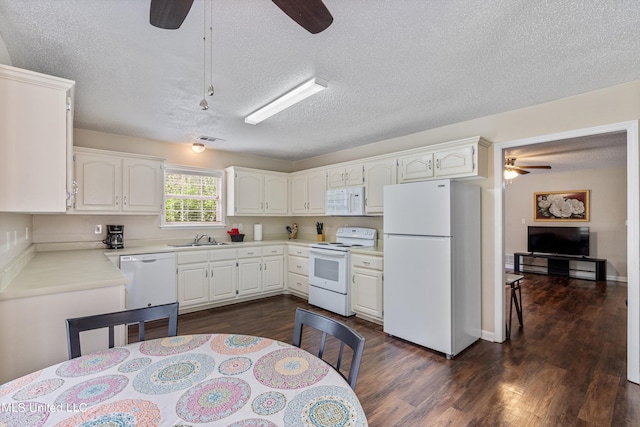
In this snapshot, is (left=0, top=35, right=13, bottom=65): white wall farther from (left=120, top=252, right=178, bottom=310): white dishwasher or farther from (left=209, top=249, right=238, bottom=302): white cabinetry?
(left=209, top=249, right=238, bottom=302): white cabinetry

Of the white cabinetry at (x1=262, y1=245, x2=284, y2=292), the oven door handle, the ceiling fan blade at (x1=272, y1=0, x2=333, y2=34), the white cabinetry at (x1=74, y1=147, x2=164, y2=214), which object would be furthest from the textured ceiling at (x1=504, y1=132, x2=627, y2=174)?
the white cabinetry at (x1=74, y1=147, x2=164, y2=214)

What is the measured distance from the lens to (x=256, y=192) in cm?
504

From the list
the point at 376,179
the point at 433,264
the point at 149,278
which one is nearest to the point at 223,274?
the point at 149,278

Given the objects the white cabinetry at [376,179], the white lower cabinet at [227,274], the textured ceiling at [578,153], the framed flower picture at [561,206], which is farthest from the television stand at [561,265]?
the white lower cabinet at [227,274]

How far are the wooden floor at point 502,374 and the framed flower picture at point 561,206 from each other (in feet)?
11.4

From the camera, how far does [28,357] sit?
1647 mm

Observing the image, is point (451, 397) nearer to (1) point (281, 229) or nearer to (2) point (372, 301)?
(2) point (372, 301)

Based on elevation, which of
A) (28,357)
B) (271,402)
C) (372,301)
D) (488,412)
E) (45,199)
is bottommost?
(488,412)

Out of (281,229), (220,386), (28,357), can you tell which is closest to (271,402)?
(220,386)

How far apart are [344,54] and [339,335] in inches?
70.7

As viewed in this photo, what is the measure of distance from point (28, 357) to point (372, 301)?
307 cm

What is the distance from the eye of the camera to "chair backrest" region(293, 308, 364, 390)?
118 centimetres

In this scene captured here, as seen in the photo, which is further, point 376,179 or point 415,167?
point 376,179

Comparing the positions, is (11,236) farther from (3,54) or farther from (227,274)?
(227,274)
